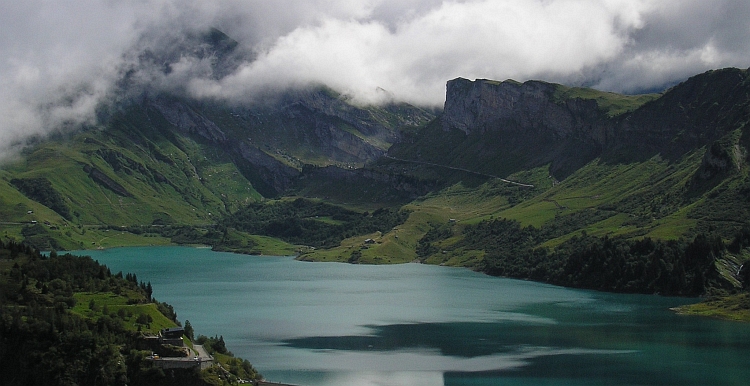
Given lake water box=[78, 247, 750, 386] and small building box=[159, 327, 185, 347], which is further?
lake water box=[78, 247, 750, 386]

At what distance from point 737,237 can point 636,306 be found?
32.4 meters

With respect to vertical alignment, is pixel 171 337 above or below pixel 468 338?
below

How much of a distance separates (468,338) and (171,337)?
54.2 meters

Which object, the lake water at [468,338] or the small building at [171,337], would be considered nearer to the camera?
the small building at [171,337]

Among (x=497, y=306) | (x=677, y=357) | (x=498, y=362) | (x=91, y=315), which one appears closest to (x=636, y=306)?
(x=497, y=306)

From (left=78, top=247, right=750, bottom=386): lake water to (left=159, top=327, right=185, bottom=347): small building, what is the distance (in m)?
14.2

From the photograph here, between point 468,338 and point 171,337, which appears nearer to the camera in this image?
point 171,337

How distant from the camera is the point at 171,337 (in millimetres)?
90250

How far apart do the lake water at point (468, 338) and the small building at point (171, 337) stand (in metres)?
14.2

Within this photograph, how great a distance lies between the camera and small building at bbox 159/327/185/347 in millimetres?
89688

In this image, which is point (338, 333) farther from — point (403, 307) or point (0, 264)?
point (0, 264)

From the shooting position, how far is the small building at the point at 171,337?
8969 cm

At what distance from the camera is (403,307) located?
17125cm

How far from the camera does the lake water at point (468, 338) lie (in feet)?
351
